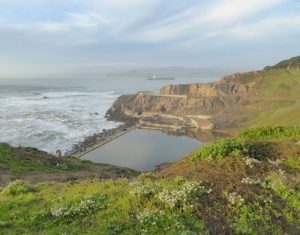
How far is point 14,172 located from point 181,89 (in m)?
69.9

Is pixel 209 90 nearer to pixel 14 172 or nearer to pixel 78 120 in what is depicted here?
pixel 78 120

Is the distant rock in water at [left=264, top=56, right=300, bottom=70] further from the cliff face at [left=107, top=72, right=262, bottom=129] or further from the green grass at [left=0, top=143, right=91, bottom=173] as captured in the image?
the green grass at [left=0, top=143, right=91, bottom=173]

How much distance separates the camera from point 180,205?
7.78 metres

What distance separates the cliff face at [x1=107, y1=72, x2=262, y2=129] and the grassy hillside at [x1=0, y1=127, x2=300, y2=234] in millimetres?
59634

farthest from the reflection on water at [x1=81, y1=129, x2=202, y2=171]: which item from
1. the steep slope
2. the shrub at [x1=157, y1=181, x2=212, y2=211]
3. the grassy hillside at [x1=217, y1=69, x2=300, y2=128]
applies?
the shrub at [x1=157, y1=181, x2=212, y2=211]

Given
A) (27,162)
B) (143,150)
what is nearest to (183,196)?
(27,162)

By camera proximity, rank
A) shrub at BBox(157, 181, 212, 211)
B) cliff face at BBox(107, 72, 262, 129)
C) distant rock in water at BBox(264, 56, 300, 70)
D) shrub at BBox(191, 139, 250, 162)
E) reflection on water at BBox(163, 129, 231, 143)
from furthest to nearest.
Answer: distant rock in water at BBox(264, 56, 300, 70) < cliff face at BBox(107, 72, 262, 129) < reflection on water at BBox(163, 129, 231, 143) < shrub at BBox(191, 139, 250, 162) < shrub at BBox(157, 181, 212, 211)

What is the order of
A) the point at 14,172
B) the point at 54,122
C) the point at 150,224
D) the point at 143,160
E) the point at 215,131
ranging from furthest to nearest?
the point at 54,122 → the point at 215,131 → the point at 143,160 → the point at 14,172 → the point at 150,224

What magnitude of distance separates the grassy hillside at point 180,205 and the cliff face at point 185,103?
5963 centimetres

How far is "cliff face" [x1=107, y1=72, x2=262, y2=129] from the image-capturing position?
74750 mm

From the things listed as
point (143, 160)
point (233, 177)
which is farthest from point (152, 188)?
point (143, 160)

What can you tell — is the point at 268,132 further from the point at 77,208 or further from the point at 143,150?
the point at 143,150

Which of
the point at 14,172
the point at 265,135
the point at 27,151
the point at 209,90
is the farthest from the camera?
the point at 209,90

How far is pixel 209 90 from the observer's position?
85938mm
